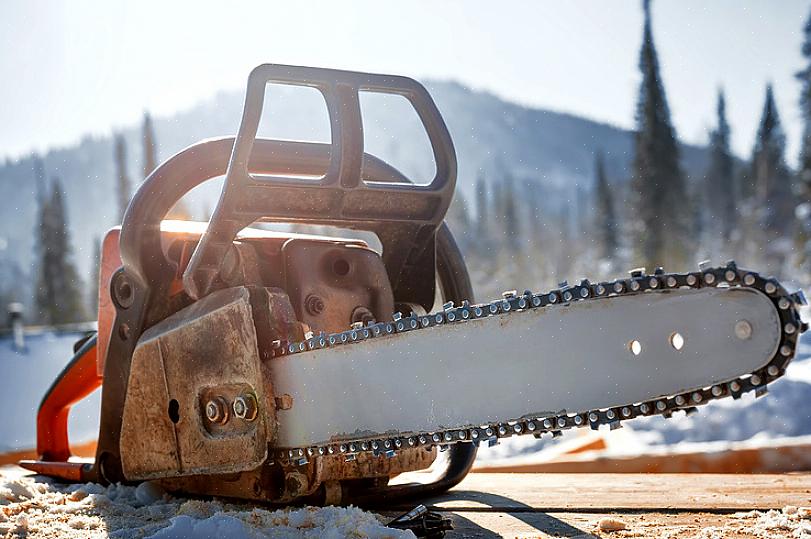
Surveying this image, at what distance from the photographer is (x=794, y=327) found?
150 cm

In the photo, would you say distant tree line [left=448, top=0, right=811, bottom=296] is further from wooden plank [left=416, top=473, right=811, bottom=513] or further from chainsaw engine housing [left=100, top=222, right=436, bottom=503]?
chainsaw engine housing [left=100, top=222, right=436, bottom=503]

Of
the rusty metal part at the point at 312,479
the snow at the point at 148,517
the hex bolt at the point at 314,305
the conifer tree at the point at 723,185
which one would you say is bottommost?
the snow at the point at 148,517

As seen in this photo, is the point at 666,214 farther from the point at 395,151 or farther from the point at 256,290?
the point at 395,151

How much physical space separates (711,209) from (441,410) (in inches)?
3070

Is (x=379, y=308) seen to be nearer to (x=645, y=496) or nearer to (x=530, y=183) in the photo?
(x=645, y=496)

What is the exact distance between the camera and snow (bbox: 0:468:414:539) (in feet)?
6.46

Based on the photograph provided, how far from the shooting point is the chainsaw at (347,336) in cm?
170

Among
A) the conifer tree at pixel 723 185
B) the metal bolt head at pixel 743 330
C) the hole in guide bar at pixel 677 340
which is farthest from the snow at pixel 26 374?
the conifer tree at pixel 723 185

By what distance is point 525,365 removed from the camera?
189 centimetres

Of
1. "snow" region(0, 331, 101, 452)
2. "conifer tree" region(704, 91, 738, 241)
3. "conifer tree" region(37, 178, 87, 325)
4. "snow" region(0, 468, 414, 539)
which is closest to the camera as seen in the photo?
"snow" region(0, 468, 414, 539)

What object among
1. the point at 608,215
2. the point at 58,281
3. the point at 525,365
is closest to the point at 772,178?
the point at 608,215

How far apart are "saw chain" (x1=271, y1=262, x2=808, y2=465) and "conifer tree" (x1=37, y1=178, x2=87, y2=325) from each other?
4335 centimetres

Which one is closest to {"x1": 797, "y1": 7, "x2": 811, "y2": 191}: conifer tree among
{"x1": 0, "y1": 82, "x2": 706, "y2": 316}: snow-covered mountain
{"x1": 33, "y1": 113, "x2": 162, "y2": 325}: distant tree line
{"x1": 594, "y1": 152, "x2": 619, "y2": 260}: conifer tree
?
{"x1": 594, "y1": 152, "x2": 619, "y2": 260}: conifer tree

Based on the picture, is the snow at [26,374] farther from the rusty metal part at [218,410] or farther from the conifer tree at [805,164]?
the conifer tree at [805,164]
